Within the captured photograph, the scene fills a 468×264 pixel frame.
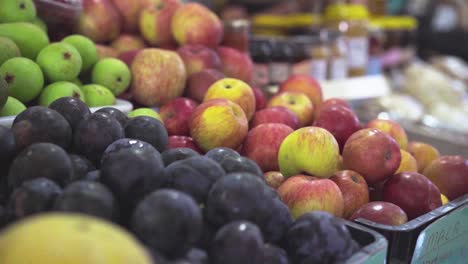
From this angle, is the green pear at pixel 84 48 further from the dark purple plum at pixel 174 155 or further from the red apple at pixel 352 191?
the red apple at pixel 352 191

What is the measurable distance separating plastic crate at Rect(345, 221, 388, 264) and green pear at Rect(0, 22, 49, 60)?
3.31 feet

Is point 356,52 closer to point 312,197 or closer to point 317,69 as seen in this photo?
point 317,69

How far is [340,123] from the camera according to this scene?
1.29 meters

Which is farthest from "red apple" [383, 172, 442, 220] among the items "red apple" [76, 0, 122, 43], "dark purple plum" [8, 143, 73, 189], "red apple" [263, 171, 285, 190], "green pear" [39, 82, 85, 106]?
"red apple" [76, 0, 122, 43]

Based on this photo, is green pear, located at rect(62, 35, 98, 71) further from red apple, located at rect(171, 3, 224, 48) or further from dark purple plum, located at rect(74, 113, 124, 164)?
dark purple plum, located at rect(74, 113, 124, 164)

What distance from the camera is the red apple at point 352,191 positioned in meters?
1.06

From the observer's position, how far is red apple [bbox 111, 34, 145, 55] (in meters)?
1.72

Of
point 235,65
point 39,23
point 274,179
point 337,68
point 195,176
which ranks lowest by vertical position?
point 337,68

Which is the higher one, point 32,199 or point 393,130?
point 32,199

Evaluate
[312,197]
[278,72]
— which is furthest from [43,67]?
[278,72]

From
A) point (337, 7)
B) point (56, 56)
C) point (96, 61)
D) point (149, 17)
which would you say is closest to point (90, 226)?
point (56, 56)

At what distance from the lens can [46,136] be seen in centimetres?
83

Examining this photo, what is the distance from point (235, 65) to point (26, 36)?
721mm

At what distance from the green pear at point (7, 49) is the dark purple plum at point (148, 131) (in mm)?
487
